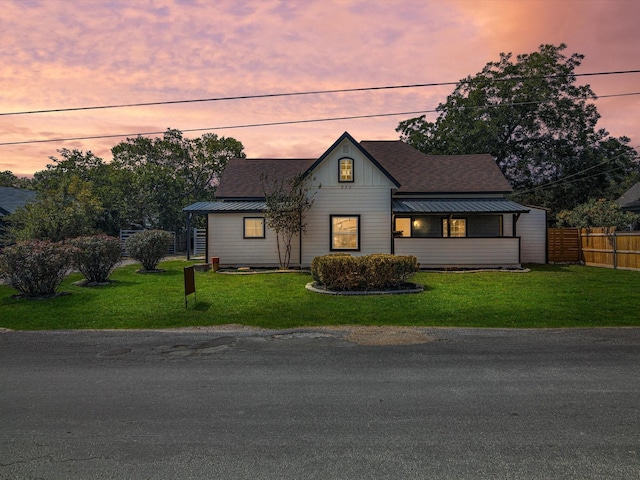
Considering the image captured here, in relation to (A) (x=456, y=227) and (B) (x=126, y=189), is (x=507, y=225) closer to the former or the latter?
(A) (x=456, y=227)

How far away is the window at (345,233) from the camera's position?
22500 millimetres

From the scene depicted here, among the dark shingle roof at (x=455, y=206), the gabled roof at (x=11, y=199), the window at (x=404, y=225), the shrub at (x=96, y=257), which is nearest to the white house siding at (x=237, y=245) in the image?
the shrub at (x=96, y=257)

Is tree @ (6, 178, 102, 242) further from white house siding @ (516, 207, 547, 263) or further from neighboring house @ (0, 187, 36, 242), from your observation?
white house siding @ (516, 207, 547, 263)

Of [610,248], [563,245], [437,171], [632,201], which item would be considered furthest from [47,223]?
[632,201]

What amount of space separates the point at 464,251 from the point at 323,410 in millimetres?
18553

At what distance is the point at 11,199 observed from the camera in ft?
124

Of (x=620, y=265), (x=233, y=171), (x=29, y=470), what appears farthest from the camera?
(x=233, y=171)

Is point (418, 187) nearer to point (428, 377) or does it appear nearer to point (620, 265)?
point (620, 265)

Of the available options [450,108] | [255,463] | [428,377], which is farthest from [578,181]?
[255,463]

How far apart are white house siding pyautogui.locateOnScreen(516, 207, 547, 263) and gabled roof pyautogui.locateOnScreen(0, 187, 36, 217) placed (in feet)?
116

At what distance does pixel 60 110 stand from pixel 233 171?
10678 millimetres

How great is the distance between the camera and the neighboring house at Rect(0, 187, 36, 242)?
33584 millimetres

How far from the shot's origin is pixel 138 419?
16.4ft

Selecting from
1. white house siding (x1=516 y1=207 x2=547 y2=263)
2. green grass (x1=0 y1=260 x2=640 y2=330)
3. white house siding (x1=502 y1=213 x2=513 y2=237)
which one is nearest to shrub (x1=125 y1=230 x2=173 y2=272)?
green grass (x1=0 y1=260 x2=640 y2=330)
